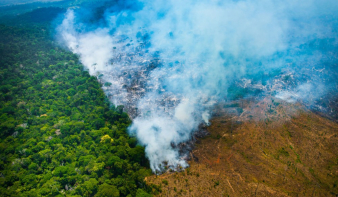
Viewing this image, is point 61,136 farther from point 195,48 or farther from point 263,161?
point 195,48

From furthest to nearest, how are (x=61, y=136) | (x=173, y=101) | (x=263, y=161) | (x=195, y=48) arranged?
(x=195, y=48)
(x=173, y=101)
(x=61, y=136)
(x=263, y=161)

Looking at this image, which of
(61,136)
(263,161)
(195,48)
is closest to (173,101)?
(263,161)

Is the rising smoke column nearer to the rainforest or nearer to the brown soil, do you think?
the rainforest

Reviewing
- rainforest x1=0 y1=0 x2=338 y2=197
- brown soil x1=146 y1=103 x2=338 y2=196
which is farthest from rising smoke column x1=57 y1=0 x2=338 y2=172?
brown soil x1=146 y1=103 x2=338 y2=196

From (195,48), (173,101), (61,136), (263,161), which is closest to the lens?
(263,161)

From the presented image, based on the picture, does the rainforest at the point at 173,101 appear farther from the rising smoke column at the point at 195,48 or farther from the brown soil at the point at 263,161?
the rising smoke column at the point at 195,48

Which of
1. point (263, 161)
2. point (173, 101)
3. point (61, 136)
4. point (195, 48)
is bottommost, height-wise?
point (263, 161)

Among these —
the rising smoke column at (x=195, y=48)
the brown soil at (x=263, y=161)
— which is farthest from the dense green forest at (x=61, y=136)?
the brown soil at (x=263, y=161)
